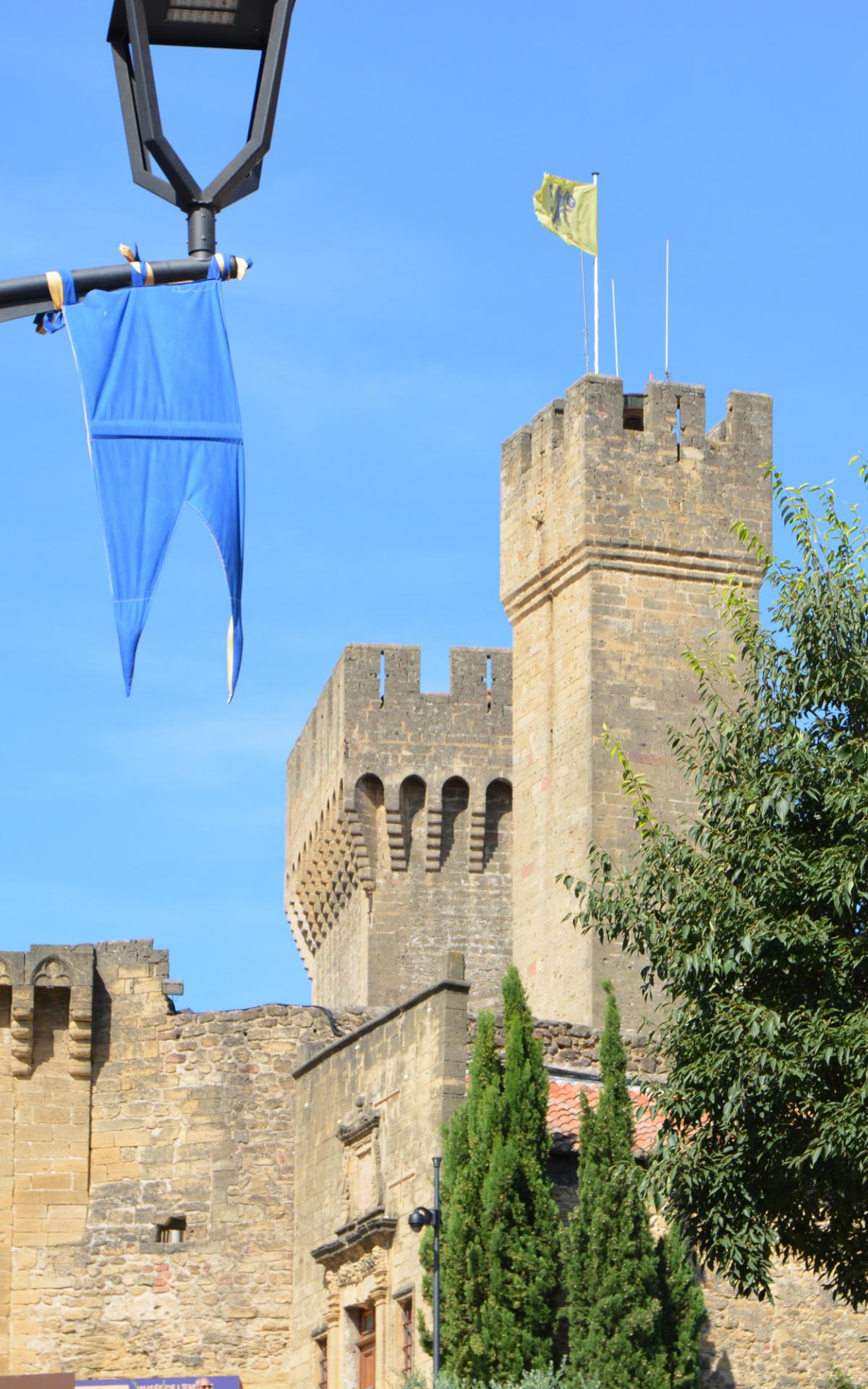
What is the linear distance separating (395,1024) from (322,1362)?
3728 millimetres

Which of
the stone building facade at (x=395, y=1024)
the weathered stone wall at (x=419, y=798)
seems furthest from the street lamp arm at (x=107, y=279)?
the weathered stone wall at (x=419, y=798)

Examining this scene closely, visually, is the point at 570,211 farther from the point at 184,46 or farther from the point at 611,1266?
the point at 184,46

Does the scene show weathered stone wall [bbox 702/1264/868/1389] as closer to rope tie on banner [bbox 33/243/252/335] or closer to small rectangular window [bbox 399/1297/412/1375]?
small rectangular window [bbox 399/1297/412/1375]

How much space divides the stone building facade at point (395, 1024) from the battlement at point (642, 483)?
4 centimetres

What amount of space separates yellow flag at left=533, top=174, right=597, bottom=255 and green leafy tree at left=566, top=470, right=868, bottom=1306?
16.7m

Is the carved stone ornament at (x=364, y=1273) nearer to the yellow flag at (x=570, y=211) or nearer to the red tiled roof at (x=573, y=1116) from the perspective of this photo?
the red tiled roof at (x=573, y=1116)

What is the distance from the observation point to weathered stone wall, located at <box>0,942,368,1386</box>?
83.5 ft

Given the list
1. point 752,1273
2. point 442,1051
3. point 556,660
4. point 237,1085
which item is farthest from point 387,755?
point 752,1273

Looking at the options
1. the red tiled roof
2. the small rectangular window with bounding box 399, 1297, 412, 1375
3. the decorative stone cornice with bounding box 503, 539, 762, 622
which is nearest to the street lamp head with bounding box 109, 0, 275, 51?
the red tiled roof

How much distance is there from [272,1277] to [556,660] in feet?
29.5

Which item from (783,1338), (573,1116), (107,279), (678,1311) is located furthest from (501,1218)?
(107,279)

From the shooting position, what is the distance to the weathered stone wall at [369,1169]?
2194cm

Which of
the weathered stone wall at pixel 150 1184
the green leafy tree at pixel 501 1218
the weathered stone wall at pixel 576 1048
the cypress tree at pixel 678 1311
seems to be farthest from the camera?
the weathered stone wall at pixel 150 1184

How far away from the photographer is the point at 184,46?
6316 mm
